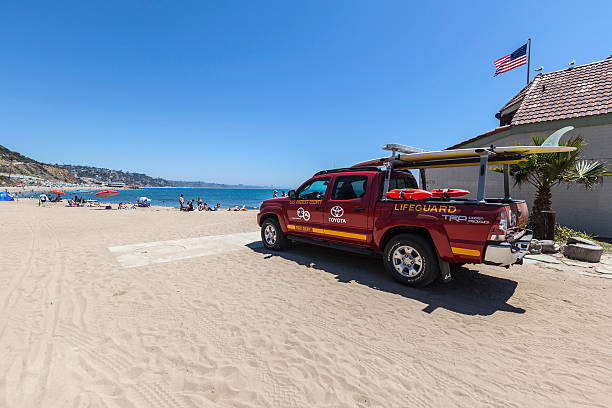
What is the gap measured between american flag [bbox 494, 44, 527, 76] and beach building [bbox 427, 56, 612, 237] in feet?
5.19

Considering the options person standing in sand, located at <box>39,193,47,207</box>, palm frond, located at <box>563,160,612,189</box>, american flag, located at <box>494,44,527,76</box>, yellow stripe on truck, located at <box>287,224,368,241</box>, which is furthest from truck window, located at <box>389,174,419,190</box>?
person standing in sand, located at <box>39,193,47,207</box>

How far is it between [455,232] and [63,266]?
24.7 ft

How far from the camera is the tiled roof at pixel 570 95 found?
8.86m

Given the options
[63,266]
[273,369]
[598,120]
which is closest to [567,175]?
[598,120]

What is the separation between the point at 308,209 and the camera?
5.66 metres

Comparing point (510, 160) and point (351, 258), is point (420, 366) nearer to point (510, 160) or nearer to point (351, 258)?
point (351, 258)

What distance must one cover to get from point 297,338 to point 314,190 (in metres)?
3.59

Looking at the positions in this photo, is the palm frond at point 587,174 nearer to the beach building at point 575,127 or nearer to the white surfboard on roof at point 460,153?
the beach building at point 575,127

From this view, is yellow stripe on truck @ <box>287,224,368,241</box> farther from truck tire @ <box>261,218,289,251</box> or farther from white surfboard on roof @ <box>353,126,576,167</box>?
white surfboard on roof @ <box>353,126,576,167</box>

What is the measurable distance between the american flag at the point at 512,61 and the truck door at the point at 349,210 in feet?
46.3

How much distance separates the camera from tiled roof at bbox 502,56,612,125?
349 inches

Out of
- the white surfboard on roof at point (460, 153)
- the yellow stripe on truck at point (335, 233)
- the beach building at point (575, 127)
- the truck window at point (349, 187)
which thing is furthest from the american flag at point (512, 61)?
the yellow stripe on truck at point (335, 233)

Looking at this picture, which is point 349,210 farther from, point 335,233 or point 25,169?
point 25,169

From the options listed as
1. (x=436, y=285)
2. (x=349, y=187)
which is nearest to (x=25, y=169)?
(x=349, y=187)
